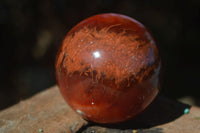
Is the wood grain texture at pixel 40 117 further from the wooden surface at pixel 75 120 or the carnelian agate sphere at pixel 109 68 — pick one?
the carnelian agate sphere at pixel 109 68

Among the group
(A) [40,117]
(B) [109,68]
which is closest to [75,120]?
(A) [40,117]

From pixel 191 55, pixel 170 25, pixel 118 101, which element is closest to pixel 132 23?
pixel 118 101

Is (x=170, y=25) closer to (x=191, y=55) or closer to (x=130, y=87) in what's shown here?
(x=191, y=55)

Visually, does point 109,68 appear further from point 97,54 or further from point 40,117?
point 40,117

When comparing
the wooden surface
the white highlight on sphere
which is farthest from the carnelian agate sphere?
the wooden surface

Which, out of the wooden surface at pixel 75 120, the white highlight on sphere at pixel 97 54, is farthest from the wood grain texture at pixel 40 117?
the white highlight on sphere at pixel 97 54

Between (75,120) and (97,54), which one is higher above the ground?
(97,54)

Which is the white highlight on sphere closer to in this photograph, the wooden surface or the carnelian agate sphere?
the carnelian agate sphere
